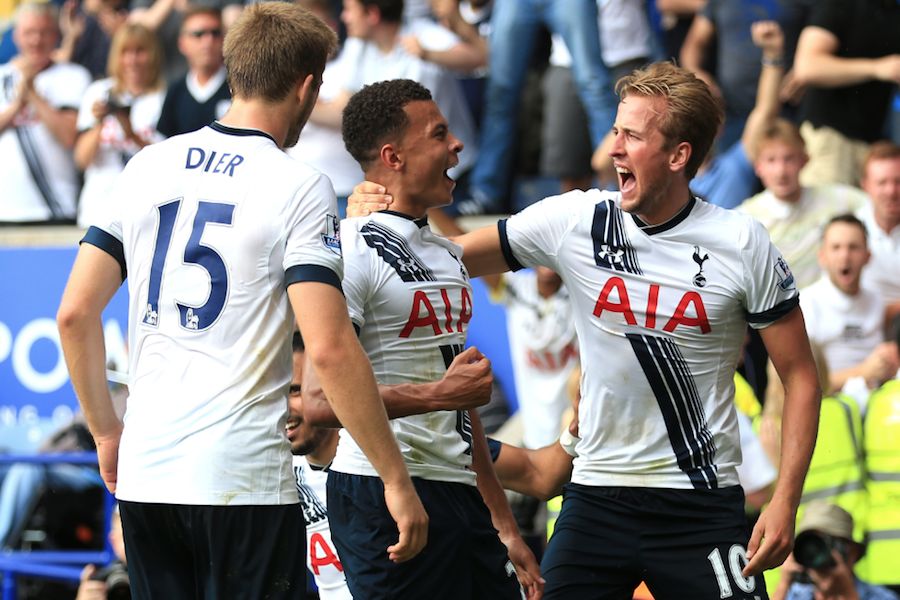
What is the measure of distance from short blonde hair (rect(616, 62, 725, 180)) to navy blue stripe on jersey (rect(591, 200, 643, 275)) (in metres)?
0.28

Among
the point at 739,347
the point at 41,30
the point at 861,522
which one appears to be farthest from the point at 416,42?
the point at 739,347

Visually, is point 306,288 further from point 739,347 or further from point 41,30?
point 41,30

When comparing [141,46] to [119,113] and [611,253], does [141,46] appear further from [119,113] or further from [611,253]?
[611,253]

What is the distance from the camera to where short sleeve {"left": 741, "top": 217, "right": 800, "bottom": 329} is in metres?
4.58

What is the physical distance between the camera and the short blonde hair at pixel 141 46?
10352 mm

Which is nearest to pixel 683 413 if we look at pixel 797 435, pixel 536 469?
pixel 797 435

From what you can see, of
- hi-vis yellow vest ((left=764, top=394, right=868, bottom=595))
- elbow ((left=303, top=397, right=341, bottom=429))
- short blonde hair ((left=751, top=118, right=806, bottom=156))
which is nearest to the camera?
elbow ((left=303, top=397, right=341, bottom=429))

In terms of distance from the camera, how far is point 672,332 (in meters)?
4.66

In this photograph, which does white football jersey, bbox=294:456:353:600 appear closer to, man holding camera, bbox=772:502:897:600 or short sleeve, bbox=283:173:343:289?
short sleeve, bbox=283:173:343:289

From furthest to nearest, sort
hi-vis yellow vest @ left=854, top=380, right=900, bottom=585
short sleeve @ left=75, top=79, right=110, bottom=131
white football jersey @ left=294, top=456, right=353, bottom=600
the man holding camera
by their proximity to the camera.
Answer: short sleeve @ left=75, top=79, right=110, bottom=131
hi-vis yellow vest @ left=854, top=380, right=900, bottom=585
the man holding camera
white football jersey @ left=294, top=456, right=353, bottom=600

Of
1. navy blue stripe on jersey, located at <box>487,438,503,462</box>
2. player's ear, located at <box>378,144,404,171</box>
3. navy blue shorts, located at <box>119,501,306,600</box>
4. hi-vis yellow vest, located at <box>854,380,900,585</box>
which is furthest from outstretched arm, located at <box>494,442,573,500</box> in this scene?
hi-vis yellow vest, located at <box>854,380,900,585</box>

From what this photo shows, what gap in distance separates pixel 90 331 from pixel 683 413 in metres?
1.90

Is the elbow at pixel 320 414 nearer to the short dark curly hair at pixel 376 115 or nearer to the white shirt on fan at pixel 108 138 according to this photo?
the short dark curly hair at pixel 376 115

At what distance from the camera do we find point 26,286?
35.1 ft
